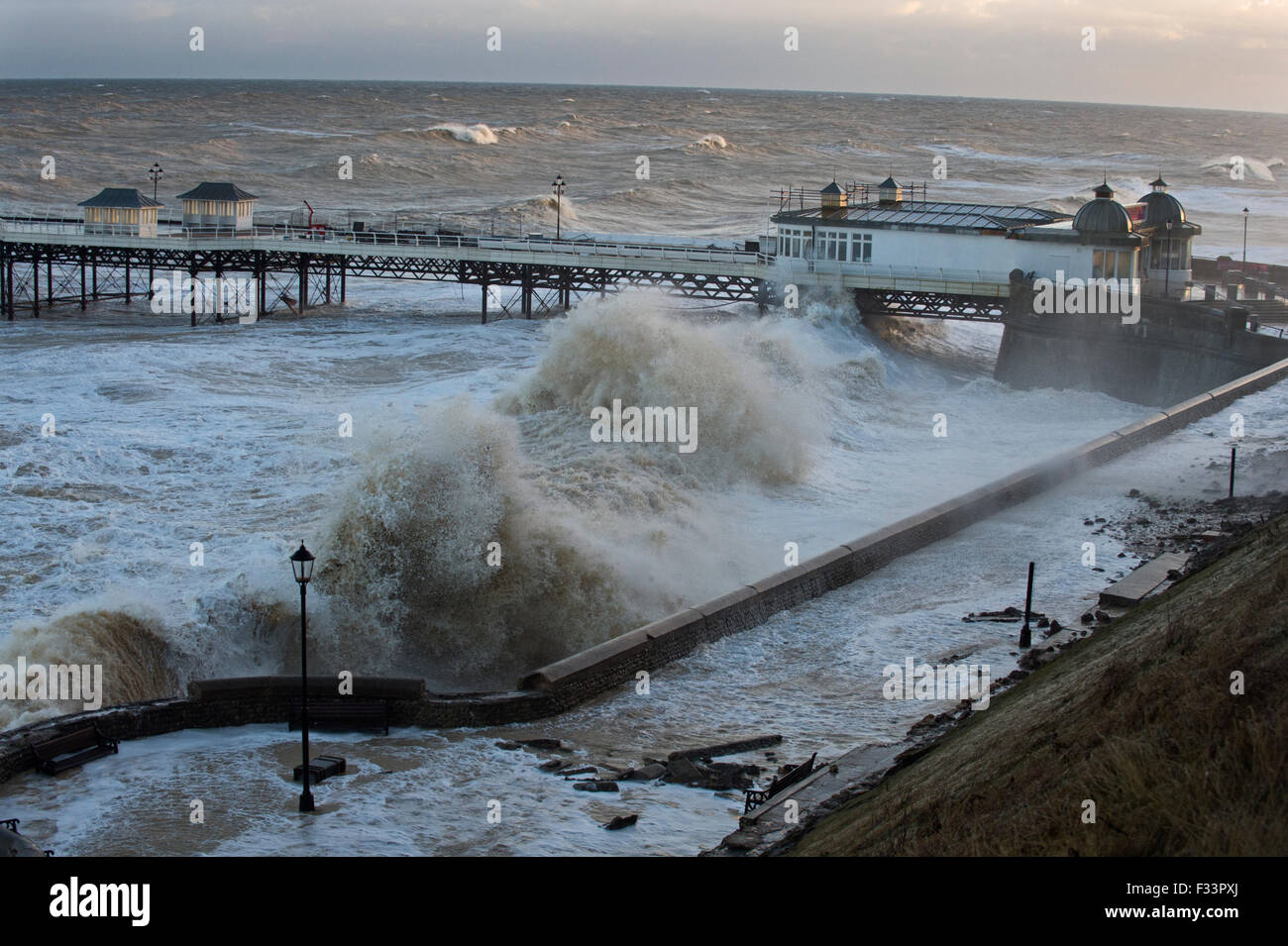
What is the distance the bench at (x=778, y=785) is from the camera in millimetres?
10414

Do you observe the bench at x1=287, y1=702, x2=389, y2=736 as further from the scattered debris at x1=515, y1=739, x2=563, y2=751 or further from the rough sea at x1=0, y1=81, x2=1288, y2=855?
the scattered debris at x1=515, y1=739, x2=563, y2=751

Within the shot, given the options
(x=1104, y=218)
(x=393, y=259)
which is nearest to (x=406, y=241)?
(x=393, y=259)

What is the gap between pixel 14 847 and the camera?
870cm

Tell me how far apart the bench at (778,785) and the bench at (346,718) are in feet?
11.0

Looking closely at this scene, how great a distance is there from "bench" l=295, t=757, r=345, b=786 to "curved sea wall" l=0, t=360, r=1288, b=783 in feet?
4.03

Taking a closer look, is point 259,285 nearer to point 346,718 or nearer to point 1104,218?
point 1104,218

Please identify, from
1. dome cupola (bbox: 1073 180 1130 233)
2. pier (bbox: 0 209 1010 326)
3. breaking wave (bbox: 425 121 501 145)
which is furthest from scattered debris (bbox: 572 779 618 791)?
breaking wave (bbox: 425 121 501 145)

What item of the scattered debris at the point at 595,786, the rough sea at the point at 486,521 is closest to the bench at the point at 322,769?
the rough sea at the point at 486,521

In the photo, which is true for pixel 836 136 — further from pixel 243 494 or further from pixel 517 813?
pixel 517 813

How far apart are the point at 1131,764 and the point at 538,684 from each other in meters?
6.36

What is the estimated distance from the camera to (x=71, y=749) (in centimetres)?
1111

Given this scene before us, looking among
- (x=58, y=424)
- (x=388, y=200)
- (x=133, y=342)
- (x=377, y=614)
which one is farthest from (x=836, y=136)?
(x=377, y=614)

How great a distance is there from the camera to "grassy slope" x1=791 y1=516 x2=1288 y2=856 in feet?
23.0

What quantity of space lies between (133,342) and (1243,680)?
3154 cm
